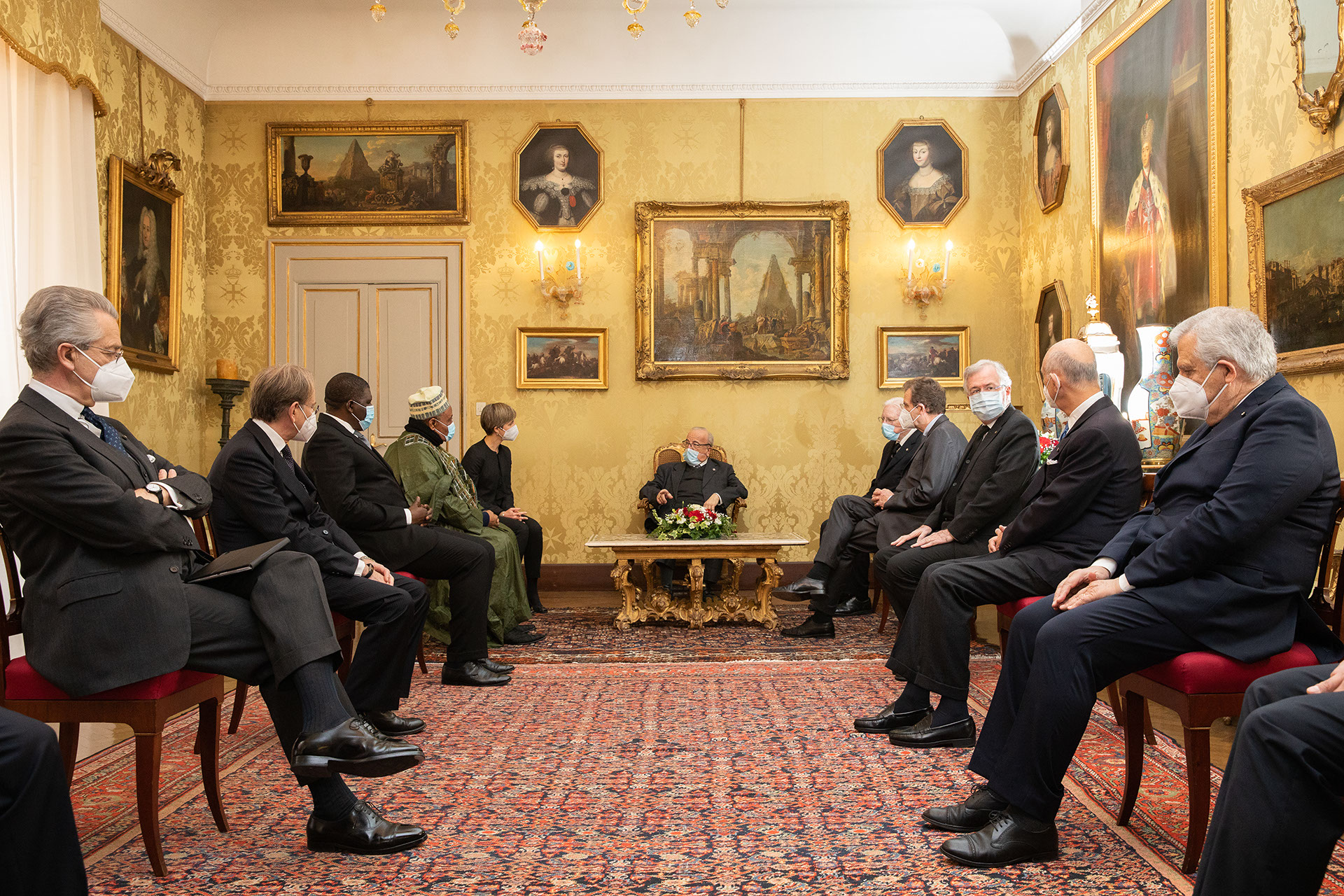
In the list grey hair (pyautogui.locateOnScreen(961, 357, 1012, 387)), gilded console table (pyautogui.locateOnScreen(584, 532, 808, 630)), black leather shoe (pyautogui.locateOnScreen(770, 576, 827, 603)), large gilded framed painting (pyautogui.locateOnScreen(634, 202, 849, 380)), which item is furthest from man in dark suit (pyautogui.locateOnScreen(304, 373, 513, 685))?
large gilded framed painting (pyautogui.locateOnScreen(634, 202, 849, 380))

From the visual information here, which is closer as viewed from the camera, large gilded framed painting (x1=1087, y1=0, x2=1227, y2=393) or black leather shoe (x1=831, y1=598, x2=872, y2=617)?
large gilded framed painting (x1=1087, y1=0, x2=1227, y2=393)

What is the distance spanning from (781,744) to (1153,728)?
5.53 ft

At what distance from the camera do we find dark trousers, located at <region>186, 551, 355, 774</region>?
→ 300 centimetres

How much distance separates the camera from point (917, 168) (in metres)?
9.69

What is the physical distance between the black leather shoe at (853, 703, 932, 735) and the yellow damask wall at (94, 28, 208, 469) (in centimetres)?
672

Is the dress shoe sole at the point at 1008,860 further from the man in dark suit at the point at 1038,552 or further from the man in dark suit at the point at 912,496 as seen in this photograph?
the man in dark suit at the point at 912,496

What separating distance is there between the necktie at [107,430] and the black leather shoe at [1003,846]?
289 centimetres

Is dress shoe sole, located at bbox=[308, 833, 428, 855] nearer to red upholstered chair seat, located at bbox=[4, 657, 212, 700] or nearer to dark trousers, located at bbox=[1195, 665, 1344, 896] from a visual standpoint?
red upholstered chair seat, located at bbox=[4, 657, 212, 700]

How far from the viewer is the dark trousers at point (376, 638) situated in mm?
4316

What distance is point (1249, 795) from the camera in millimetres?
2094

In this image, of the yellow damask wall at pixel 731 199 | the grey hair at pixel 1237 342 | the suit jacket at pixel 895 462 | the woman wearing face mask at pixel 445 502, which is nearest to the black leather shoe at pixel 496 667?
the woman wearing face mask at pixel 445 502

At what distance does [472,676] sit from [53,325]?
3.10 meters

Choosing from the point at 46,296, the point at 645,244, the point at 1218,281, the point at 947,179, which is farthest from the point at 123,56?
the point at 1218,281

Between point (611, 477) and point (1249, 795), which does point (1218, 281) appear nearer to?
point (1249, 795)
